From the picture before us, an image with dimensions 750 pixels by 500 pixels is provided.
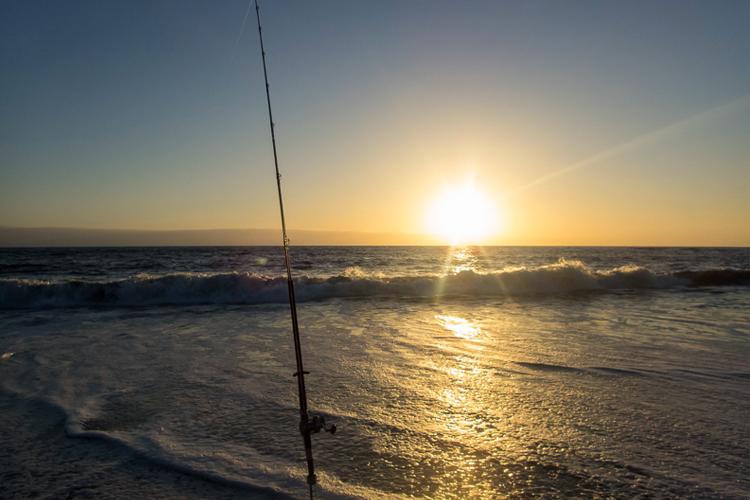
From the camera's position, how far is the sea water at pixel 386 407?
2441 mm

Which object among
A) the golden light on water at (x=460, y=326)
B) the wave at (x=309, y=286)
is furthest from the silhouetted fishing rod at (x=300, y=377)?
the wave at (x=309, y=286)

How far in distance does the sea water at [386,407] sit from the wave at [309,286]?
360 cm

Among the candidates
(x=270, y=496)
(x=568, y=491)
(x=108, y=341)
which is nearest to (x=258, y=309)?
(x=108, y=341)

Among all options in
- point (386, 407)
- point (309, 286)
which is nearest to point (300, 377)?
point (386, 407)

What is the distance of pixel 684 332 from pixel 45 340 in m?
10.0

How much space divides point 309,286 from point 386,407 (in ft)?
32.8

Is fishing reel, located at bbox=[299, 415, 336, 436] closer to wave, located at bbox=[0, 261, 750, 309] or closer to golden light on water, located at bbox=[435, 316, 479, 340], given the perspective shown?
golden light on water, located at bbox=[435, 316, 479, 340]

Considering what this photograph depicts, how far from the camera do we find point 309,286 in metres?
13.3

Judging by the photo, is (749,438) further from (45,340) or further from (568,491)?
(45,340)

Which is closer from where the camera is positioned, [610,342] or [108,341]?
[610,342]

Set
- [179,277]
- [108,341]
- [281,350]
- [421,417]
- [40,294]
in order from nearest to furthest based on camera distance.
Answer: [421,417], [281,350], [108,341], [40,294], [179,277]

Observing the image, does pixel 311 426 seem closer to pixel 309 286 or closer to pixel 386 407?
pixel 386 407

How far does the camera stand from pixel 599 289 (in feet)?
46.2

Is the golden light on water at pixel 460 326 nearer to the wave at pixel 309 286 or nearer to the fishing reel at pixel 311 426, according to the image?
the wave at pixel 309 286
